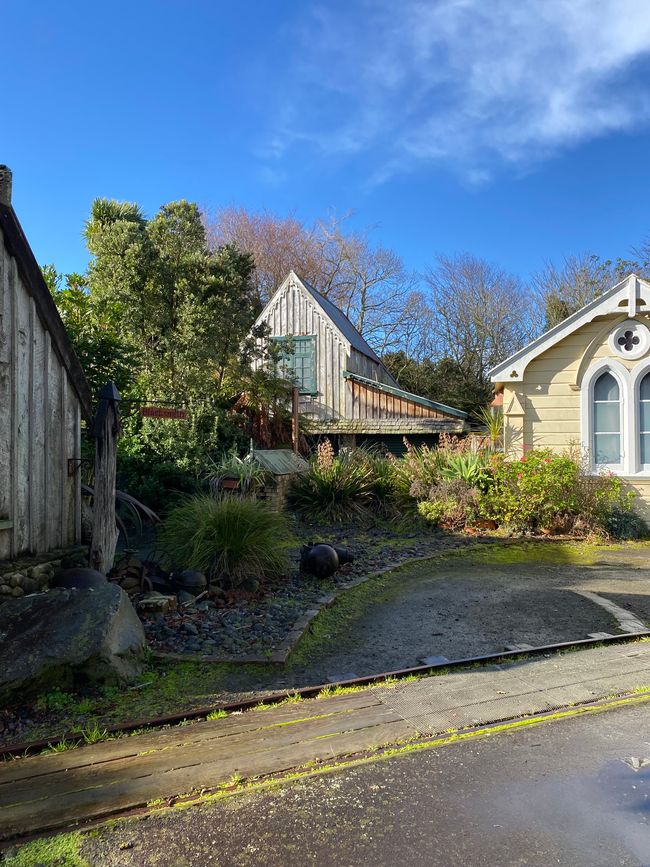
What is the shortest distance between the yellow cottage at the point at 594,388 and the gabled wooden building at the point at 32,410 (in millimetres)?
8552

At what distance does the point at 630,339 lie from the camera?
38.9 ft

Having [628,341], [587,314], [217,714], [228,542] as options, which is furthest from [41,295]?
[628,341]

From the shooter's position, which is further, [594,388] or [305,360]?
[305,360]

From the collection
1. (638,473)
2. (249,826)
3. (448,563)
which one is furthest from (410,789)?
(638,473)

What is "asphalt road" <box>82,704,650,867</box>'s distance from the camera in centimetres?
240

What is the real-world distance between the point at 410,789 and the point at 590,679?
207 cm

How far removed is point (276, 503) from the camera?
457 inches

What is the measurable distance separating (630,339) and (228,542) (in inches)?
363

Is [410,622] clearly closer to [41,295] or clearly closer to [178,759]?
[178,759]

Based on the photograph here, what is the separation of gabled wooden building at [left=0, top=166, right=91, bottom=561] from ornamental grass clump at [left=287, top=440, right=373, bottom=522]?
6.11 m

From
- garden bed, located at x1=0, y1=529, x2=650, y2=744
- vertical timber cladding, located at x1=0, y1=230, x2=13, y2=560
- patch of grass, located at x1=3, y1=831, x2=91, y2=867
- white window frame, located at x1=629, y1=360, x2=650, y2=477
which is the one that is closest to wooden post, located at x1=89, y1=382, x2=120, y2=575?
vertical timber cladding, located at x1=0, y1=230, x2=13, y2=560

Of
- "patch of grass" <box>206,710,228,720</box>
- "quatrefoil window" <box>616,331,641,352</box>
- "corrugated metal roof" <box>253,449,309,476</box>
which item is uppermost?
"quatrefoil window" <box>616,331,641,352</box>

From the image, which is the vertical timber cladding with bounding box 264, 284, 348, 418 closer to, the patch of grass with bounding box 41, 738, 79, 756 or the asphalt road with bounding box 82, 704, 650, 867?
the patch of grass with bounding box 41, 738, 79, 756

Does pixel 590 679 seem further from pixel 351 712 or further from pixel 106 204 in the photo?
pixel 106 204
